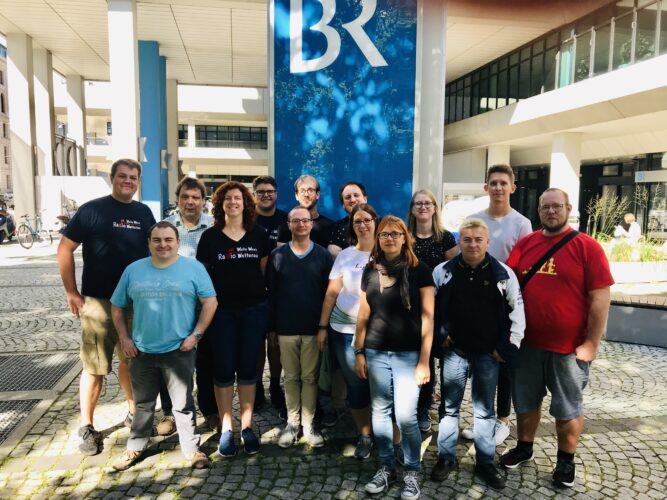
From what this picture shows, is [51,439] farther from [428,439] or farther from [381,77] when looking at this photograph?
[381,77]

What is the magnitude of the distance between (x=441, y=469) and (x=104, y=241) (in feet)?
9.15

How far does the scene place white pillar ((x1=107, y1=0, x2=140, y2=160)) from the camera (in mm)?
10750

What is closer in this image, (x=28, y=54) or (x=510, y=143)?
(x=28, y=54)

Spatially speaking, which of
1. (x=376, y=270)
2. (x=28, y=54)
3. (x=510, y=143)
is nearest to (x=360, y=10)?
(x=376, y=270)

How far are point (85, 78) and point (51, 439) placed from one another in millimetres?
22841

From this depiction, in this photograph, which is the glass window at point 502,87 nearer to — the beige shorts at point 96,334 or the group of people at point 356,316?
the group of people at point 356,316

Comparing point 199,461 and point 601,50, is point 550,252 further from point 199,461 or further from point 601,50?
point 601,50

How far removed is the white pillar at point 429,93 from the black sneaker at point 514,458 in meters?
3.24

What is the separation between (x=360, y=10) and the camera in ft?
18.4

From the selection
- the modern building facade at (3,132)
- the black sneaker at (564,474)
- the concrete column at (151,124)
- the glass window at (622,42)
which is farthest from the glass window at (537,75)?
the modern building facade at (3,132)

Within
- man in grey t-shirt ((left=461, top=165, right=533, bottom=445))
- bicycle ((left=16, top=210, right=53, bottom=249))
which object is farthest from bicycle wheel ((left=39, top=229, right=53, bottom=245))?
man in grey t-shirt ((left=461, top=165, right=533, bottom=445))

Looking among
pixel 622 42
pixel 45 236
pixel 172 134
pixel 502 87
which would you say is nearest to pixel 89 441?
pixel 45 236

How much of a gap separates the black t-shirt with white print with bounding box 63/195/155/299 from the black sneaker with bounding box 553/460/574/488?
3.22m

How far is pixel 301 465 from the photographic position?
3.43 meters
